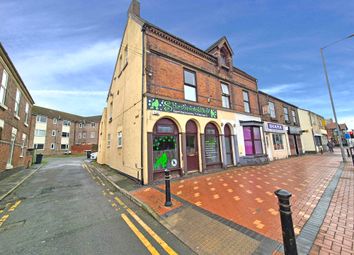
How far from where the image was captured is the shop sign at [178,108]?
8466mm

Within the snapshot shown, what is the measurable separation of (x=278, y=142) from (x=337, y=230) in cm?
1685

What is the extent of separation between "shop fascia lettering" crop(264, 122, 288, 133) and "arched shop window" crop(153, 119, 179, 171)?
1180 centimetres

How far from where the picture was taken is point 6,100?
428 inches

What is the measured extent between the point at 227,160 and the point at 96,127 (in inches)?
1869

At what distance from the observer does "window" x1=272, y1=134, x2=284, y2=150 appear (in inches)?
680

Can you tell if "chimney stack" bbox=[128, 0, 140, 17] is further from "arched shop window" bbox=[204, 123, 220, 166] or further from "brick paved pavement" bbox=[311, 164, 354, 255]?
"brick paved pavement" bbox=[311, 164, 354, 255]

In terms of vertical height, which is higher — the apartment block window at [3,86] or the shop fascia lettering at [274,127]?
the apartment block window at [3,86]

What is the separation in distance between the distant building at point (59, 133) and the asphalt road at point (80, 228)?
39.3 metres

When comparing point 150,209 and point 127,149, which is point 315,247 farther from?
point 127,149

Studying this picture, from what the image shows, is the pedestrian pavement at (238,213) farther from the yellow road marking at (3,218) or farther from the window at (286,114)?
the window at (286,114)

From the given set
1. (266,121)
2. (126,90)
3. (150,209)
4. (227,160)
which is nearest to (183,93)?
(126,90)

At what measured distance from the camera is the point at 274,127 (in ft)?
56.9

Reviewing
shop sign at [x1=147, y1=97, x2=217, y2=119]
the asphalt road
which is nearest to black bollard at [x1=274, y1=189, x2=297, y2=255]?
the asphalt road

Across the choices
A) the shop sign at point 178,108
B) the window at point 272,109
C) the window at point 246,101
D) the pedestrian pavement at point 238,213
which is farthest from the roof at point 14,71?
the window at point 272,109
